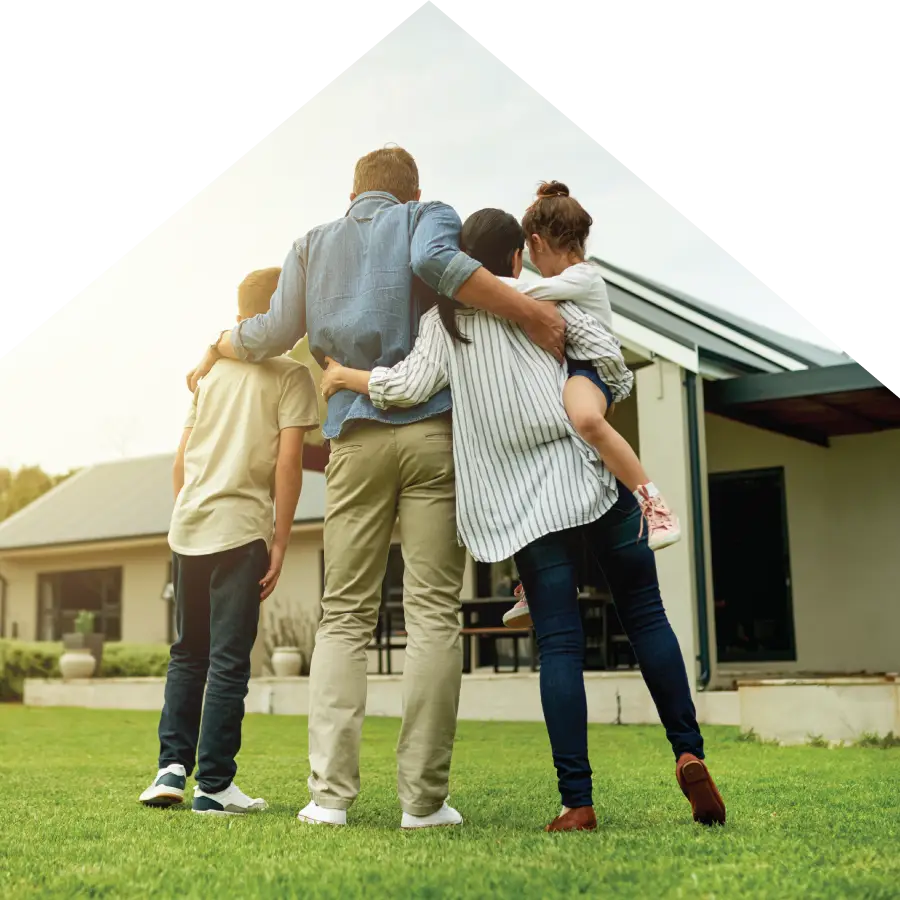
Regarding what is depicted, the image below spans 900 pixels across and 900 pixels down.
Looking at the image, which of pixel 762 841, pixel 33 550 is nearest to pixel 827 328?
pixel 762 841

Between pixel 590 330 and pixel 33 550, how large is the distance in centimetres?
1892

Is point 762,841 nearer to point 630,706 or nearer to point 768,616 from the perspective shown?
point 630,706

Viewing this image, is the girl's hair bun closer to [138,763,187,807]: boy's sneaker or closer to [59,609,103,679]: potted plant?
[138,763,187,807]: boy's sneaker

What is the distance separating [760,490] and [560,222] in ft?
27.8

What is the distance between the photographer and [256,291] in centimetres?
375

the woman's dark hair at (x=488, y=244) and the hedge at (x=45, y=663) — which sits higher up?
the woman's dark hair at (x=488, y=244)

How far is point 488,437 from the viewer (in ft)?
10.00

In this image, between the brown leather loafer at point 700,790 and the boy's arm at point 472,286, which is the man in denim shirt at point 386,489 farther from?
the brown leather loafer at point 700,790

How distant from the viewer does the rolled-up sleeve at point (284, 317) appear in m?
3.39

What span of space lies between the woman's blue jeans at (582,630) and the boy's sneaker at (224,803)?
1063 mm

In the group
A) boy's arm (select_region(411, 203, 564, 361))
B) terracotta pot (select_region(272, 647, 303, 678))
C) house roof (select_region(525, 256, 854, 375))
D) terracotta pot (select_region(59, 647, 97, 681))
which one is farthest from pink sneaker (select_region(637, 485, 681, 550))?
terracotta pot (select_region(59, 647, 97, 681))

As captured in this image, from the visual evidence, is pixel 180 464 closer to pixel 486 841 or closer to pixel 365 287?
pixel 365 287

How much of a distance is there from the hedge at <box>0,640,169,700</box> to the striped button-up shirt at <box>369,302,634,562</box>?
1321 centimetres

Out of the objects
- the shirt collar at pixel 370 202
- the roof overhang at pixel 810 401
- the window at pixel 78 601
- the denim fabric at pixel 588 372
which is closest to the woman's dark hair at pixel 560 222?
the denim fabric at pixel 588 372
